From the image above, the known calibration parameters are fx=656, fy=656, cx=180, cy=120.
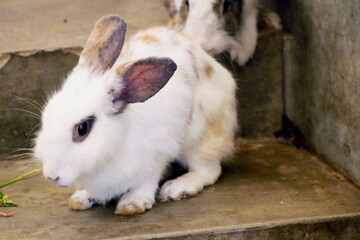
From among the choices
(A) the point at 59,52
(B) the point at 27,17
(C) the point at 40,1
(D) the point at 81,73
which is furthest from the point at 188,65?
(C) the point at 40,1

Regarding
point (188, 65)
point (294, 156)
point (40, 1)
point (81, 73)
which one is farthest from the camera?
point (40, 1)

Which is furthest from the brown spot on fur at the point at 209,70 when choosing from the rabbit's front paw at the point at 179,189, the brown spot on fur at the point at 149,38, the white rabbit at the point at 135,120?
the rabbit's front paw at the point at 179,189

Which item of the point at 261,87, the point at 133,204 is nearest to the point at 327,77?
the point at 261,87

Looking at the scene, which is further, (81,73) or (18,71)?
(18,71)

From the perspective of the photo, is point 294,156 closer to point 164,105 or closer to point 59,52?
point 164,105

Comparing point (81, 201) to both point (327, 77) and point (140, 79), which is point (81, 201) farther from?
point (327, 77)

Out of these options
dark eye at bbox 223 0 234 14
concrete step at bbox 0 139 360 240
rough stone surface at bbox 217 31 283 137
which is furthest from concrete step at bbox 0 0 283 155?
concrete step at bbox 0 139 360 240

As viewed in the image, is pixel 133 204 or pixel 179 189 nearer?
pixel 133 204
